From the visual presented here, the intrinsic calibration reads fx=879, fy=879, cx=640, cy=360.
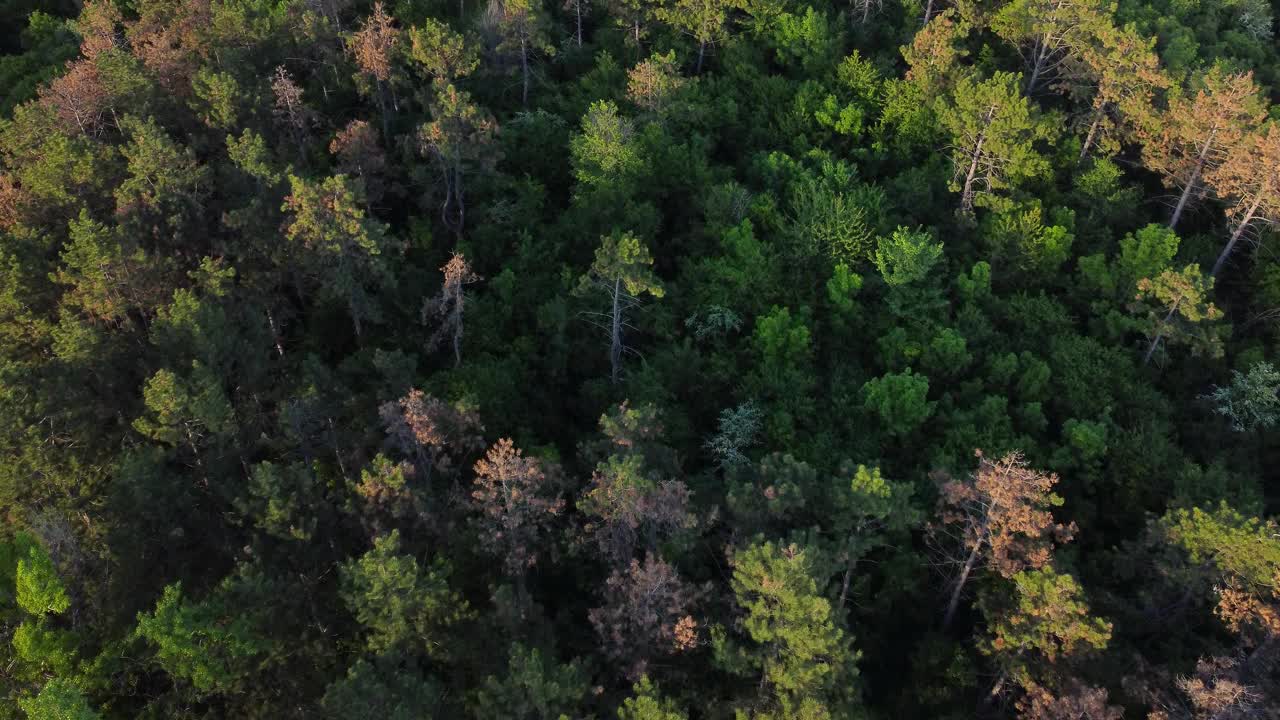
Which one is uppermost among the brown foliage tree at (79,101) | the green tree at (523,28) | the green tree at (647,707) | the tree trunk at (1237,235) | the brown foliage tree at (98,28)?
the green tree at (523,28)

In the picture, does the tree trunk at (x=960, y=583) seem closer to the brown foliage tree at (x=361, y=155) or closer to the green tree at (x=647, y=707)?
the green tree at (x=647, y=707)

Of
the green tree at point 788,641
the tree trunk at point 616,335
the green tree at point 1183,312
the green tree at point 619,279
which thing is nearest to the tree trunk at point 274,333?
the green tree at point 619,279

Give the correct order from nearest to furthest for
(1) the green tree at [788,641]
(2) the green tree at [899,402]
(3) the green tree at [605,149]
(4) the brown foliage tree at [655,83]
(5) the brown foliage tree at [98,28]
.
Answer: (1) the green tree at [788,641] < (2) the green tree at [899,402] < (3) the green tree at [605,149] < (5) the brown foliage tree at [98,28] < (4) the brown foliage tree at [655,83]

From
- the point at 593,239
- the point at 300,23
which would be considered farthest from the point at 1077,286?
the point at 300,23

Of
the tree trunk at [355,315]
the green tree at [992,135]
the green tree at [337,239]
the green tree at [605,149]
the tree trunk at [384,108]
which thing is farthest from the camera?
the tree trunk at [384,108]

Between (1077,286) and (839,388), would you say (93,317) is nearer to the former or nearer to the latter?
(839,388)

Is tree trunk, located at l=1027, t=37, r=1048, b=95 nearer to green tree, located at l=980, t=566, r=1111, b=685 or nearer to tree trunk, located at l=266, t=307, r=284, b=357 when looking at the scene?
green tree, located at l=980, t=566, r=1111, b=685

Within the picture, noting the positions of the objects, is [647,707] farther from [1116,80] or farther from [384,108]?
[1116,80]
